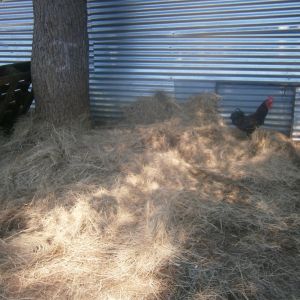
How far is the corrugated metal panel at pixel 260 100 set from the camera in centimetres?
613

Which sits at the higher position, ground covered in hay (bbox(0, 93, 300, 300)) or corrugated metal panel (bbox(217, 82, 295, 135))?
corrugated metal panel (bbox(217, 82, 295, 135))

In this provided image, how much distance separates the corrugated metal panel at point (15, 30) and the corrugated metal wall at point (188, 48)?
0.02 m

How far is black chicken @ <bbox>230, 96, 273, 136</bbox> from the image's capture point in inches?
230

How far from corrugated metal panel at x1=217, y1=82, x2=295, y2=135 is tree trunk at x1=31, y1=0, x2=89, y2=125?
7.73 feet

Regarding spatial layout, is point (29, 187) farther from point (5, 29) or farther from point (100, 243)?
point (5, 29)

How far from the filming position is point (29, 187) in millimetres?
4551

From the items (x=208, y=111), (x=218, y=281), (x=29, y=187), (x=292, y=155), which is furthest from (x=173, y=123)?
(x=218, y=281)

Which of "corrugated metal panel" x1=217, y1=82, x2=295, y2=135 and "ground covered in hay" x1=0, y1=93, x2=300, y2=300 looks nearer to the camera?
"ground covered in hay" x1=0, y1=93, x2=300, y2=300

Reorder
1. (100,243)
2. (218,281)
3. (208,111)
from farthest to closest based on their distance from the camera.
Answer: (208,111) < (100,243) < (218,281)

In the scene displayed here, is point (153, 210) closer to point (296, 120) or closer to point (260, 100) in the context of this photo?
point (260, 100)

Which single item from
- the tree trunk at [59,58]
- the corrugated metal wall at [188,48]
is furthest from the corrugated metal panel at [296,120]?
the tree trunk at [59,58]

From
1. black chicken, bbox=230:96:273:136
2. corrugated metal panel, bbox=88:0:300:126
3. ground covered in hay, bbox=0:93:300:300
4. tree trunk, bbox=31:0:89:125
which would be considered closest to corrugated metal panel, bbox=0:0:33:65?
corrugated metal panel, bbox=88:0:300:126

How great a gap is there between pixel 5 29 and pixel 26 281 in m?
5.71

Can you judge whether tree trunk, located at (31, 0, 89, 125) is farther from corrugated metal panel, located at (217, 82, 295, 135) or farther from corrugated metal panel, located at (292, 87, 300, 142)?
corrugated metal panel, located at (292, 87, 300, 142)
